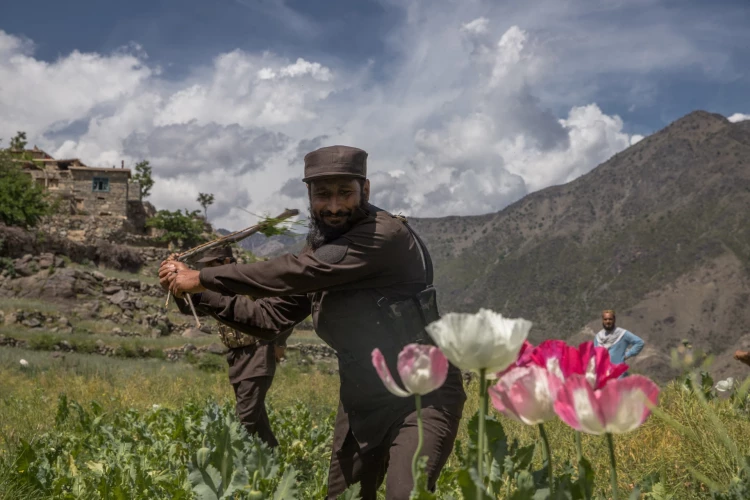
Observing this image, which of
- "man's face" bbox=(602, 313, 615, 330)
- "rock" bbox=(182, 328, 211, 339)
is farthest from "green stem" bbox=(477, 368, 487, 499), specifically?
"rock" bbox=(182, 328, 211, 339)

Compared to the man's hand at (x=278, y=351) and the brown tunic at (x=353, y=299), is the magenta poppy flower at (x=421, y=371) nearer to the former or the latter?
the brown tunic at (x=353, y=299)

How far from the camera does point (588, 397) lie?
878 mm

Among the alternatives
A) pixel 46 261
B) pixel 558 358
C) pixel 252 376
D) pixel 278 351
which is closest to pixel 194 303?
pixel 558 358

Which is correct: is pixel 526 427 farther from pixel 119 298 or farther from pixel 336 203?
pixel 119 298

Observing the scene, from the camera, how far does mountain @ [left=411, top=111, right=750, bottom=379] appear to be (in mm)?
103375

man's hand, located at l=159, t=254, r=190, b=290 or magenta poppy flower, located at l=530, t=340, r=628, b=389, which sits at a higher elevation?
man's hand, located at l=159, t=254, r=190, b=290

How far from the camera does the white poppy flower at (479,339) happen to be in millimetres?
951

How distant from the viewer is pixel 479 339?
3.12 ft

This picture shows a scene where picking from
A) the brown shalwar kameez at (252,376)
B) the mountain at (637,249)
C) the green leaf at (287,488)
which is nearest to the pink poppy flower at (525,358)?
the green leaf at (287,488)

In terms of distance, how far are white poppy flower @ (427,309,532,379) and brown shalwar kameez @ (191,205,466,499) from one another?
1.58m

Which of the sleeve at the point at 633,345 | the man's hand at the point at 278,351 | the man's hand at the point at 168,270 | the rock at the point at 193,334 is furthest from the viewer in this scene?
the rock at the point at 193,334

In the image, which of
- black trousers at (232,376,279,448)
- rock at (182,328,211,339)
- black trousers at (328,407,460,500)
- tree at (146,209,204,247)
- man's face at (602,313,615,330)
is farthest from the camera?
tree at (146,209,204,247)

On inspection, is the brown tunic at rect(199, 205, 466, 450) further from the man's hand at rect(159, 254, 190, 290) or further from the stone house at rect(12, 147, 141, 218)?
the stone house at rect(12, 147, 141, 218)

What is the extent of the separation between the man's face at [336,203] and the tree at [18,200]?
36675 mm
